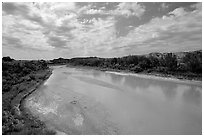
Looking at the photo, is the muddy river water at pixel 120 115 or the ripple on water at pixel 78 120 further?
the ripple on water at pixel 78 120

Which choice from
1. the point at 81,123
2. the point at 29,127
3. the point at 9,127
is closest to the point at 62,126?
the point at 81,123

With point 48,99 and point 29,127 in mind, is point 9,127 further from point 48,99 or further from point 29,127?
point 48,99

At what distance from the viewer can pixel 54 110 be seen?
33.0 feet

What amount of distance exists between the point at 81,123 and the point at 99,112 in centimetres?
190

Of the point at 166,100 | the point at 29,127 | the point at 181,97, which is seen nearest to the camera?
the point at 29,127

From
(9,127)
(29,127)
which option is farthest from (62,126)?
(9,127)

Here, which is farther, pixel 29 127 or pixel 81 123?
pixel 81 123

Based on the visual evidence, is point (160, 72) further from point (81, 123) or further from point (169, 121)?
point (81, 123)

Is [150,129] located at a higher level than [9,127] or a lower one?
lower

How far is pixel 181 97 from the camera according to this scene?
45.5 feet

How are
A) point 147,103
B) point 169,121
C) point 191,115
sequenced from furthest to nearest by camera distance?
point 147,103
point 191,115
point 169,121

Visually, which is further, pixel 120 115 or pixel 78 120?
pixel 120 115

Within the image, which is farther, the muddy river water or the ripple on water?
the ripple on water

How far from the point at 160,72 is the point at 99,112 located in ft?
70.5
